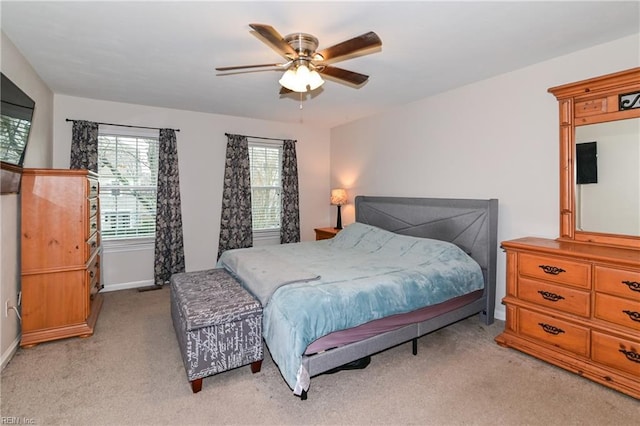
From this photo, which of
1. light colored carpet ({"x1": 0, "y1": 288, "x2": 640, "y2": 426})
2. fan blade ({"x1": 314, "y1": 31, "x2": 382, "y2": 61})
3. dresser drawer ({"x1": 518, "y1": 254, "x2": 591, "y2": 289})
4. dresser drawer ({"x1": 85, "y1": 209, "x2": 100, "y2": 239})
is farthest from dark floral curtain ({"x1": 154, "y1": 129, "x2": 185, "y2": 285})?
dresser drawer ({"x1": 518, "y1": 254, "x2": 591, "y2": 289})

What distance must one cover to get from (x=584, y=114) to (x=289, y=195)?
393 cm

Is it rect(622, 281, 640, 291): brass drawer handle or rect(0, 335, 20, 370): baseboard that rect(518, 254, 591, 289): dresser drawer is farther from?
rect(0, 335, 20, 370): baseboard

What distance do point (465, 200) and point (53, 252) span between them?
4053mm

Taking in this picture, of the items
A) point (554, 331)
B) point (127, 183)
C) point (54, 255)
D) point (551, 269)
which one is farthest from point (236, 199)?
point (554, 331)

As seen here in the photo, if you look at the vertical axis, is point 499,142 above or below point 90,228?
above

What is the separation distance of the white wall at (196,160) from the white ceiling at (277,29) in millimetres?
525

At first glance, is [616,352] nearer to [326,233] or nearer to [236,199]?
[326,233]

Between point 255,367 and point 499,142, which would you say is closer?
point 255,367

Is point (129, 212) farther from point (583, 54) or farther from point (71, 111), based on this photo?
point (583, 54)

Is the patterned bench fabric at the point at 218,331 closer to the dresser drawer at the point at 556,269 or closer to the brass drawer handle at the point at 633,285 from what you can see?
the dresser drawer at the point at 556,269

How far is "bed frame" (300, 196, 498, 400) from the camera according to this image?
222cm

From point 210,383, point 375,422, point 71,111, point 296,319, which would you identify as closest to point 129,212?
point 71,111

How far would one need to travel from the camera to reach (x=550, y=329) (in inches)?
98.1

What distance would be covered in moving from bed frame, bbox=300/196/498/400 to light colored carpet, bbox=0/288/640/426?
200mm
